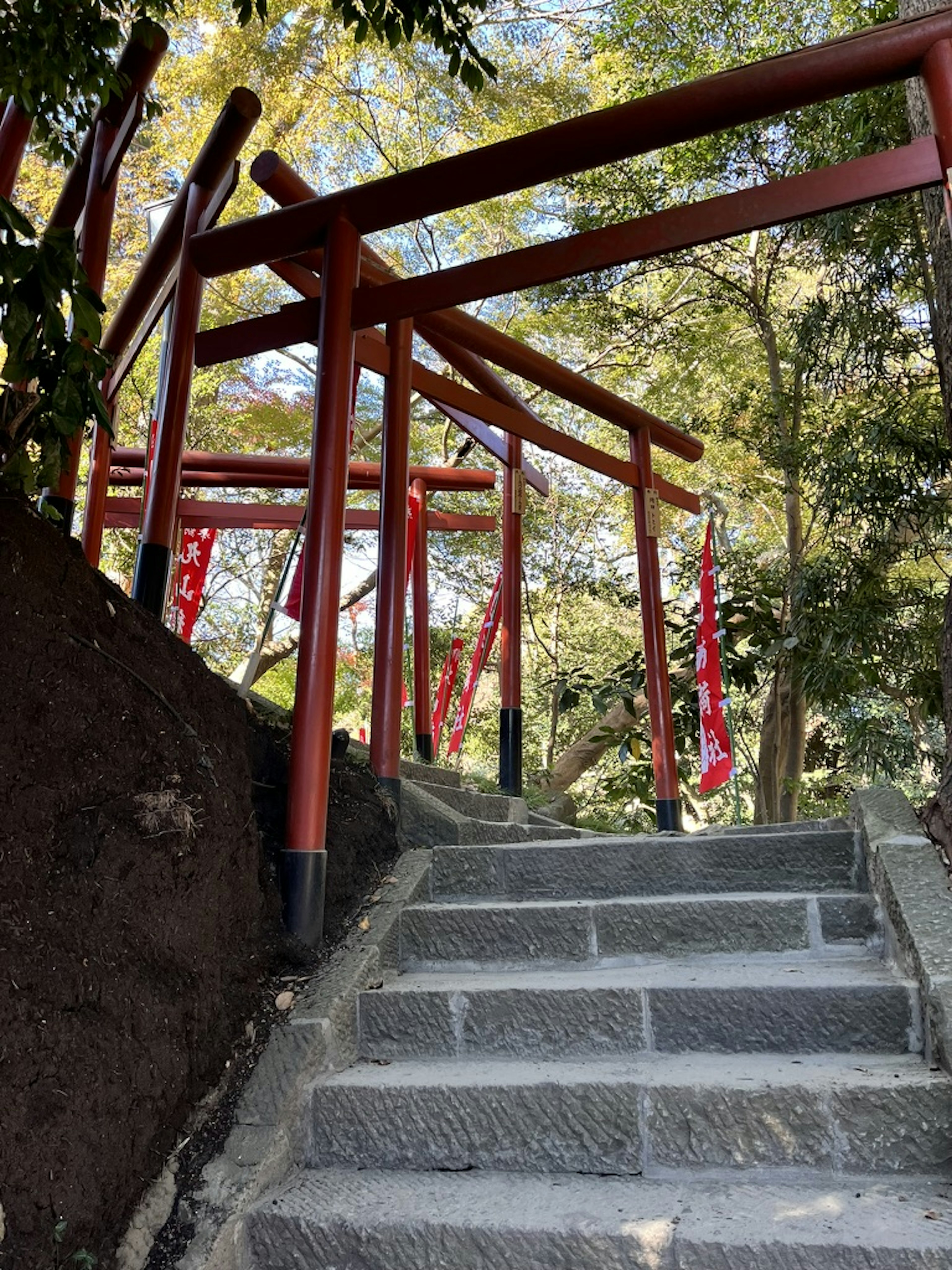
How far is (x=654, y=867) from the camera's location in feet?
10.7

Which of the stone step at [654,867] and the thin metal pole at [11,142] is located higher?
the thin metal pole at [11,142]

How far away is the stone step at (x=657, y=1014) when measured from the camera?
2.39 m

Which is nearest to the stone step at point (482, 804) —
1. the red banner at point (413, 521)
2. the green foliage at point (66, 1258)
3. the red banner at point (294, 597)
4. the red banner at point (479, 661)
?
the red banner at point (294, 597)

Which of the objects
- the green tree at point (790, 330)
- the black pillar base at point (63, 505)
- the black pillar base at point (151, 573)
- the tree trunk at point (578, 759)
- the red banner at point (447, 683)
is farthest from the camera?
the tree trunk at point (578, 759)

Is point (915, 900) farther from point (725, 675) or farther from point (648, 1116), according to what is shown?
point (725, 675)

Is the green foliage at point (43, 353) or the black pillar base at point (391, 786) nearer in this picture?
the green foliage at point (43, 353)

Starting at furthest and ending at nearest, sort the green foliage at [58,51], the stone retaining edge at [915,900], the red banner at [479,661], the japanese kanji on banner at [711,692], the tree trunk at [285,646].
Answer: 1. the tree trunk at [285,646]
2. the red banner at [479,661]
3. the japanese kanji on banner at [711,692]
4. the green foliage at [58,51]
5. the stone retaining edge at [915,900]

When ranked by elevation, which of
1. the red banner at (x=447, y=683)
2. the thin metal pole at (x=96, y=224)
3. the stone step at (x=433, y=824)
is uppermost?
the thin metal pole at (x=96, y=224)

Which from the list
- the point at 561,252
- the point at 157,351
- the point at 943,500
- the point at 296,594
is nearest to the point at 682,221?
the point at 561,252

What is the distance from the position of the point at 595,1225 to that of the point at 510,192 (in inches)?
120

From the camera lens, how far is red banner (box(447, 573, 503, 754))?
24.7 feet

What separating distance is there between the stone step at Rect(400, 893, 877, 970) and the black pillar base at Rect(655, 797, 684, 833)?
2.70m

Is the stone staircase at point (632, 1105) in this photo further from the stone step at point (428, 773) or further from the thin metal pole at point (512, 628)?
the thin metal pole at point (512, 628)

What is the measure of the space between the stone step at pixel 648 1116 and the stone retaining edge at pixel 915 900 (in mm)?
145
